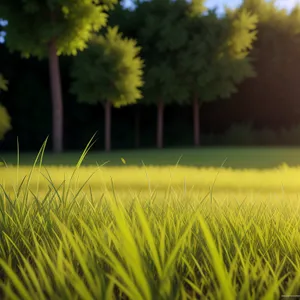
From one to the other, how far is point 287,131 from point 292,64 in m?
3.74

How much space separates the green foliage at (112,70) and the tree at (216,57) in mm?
5125

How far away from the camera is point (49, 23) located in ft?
57.4

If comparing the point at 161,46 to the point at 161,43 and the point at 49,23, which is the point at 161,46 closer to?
the point at 161,43

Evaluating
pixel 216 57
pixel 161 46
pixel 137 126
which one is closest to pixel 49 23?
pixel 161 46

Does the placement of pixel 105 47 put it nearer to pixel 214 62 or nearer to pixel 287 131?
pixel 214 62

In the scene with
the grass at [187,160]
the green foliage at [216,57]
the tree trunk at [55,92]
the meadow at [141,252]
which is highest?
the green foliage at [216,57]

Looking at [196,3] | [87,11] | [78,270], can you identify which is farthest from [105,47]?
[78,270]

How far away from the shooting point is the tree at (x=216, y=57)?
24.6 metres

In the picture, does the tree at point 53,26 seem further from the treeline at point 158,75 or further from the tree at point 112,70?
the tree at point 112,70

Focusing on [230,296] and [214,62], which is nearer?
[230,296]

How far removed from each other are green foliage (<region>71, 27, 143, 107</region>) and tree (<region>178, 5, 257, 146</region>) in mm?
5125

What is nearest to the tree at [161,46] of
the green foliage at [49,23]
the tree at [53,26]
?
the tree at [53,26]

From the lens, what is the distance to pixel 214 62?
978 inches

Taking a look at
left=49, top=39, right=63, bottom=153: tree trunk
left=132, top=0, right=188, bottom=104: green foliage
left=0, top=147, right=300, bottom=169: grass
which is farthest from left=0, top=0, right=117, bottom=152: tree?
left=132, top=0, right=188, bottom=104: green foliage
